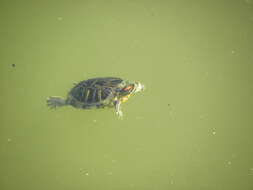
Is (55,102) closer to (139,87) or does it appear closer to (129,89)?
(129,89)

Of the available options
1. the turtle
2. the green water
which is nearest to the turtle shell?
the turtle

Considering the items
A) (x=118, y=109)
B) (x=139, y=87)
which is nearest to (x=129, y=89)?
(x=139, y=87)

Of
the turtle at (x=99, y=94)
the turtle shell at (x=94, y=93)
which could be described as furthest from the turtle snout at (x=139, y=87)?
the turtle shell at (x=94, y=93)

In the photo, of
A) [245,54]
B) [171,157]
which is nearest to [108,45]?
[171,157]

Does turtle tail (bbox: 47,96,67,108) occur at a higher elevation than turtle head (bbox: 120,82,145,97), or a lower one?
lower

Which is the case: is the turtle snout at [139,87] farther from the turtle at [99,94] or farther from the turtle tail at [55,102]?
the turtle tail at [55,102]

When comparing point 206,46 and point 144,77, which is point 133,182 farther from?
point 206,46

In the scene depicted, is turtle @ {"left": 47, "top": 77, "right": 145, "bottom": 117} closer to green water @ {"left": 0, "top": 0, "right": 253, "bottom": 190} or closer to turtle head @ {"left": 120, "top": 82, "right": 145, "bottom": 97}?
turtle head @ {"left": 120, "top": 82, "right": 145, "bottom": 97}
